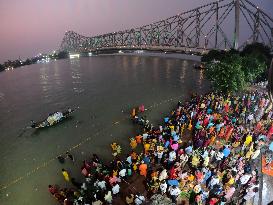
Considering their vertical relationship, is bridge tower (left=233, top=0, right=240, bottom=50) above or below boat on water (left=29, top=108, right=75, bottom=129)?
above

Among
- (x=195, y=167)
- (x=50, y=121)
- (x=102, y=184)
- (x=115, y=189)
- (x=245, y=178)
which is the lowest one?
(x=50, y=121)

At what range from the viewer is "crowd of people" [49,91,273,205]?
1620 cm

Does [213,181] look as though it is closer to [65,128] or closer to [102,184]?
[102,184]

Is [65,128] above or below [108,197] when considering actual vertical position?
below

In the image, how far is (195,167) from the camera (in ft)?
61.1

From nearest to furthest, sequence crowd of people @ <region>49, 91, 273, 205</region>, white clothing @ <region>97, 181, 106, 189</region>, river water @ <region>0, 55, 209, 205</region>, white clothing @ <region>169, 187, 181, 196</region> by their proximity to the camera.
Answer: white clothing @ <region>169, 187, 181, 196</region>
crowd of people @ <region>49, 91, 273, 205</region>
white clothing @ <region>97, 181, 106, 189</region>
river water @ <region>0, 55, 209, 205</region>

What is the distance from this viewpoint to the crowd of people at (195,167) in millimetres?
16203

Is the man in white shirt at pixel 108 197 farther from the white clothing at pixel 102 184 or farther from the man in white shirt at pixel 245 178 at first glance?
the man in white shirt at pixel 245 178

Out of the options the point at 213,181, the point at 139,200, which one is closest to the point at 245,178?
the point at 213,181

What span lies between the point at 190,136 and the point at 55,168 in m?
12.7

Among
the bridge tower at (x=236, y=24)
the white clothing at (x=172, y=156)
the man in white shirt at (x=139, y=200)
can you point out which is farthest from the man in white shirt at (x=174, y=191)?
the bridge tower at (x=236, y=24)

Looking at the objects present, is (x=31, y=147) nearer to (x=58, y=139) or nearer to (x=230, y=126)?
(x=58, y=139)

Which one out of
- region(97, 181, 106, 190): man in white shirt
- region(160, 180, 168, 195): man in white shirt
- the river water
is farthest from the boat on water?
region(160, 180, 168, 195): man in white shirt

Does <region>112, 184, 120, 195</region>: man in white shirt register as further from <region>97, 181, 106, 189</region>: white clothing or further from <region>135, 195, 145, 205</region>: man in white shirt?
<region>135, 195, 145, 205</region>: man in white shirt
